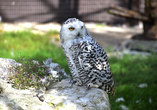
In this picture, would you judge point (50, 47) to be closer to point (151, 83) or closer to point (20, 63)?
point (151, 83)

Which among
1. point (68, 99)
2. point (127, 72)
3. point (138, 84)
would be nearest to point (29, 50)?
point (127, 72)

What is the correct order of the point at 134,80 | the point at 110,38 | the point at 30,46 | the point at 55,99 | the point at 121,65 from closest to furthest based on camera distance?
1. the point at 55,99
2. the point at 134,80
3. the point at 121,65
4. the point at 30,46
5. the point at 110,38

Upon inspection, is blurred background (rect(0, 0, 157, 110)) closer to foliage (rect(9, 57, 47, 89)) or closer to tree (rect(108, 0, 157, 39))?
tree (rect(108, 0, 157, 39))

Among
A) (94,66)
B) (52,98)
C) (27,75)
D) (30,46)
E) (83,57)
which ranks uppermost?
(83,57)

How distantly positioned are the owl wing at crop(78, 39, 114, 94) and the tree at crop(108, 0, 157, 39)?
3.72 metres

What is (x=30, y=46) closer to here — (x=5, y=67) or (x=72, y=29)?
(x=5, y=67)

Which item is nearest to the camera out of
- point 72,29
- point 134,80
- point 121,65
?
point 72,29

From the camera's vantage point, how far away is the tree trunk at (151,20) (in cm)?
586

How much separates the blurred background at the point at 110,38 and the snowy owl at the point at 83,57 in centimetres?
57

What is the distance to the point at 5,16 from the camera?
11.1 metres

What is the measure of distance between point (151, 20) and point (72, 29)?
4.50 meters

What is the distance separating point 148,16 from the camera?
6.00 meters

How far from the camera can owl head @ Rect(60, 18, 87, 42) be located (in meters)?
2.11

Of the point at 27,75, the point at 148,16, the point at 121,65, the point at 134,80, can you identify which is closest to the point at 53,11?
the point at 148,16
